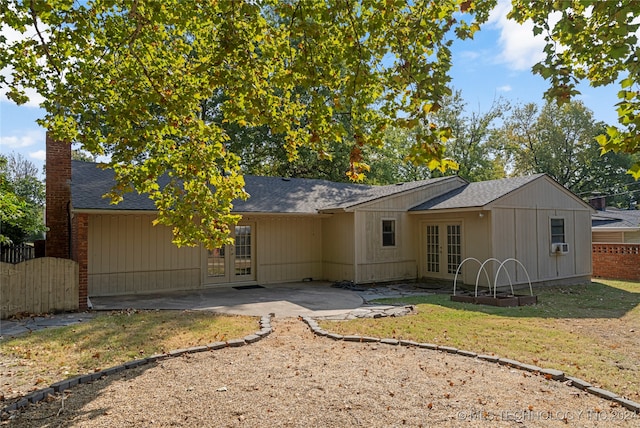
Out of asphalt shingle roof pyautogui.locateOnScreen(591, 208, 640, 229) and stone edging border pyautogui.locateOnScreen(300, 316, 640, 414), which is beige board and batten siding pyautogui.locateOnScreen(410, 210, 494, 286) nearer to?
stone edging border pyautogui.locateOnScreen(300, 316, 640, 414)

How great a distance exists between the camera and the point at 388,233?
1378 centimetres

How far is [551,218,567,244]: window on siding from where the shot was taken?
1390 cm

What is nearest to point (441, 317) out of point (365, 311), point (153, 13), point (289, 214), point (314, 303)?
point (365, 311)

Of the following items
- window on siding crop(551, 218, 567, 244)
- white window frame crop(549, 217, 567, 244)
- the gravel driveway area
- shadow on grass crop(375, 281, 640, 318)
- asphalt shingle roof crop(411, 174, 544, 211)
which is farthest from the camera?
window on siding crop(551, 218, 567, 244)

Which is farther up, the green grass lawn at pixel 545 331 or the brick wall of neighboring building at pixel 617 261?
the brick wall of neighboring building at pixel 617 261

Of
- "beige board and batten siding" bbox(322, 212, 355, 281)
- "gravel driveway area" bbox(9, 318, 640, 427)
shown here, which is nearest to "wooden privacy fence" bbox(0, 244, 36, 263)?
"beige board and batten siding" bbox(322, 212, 355, 281)

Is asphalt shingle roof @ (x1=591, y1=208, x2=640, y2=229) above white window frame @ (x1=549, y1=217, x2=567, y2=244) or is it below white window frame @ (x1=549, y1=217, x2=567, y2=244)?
above

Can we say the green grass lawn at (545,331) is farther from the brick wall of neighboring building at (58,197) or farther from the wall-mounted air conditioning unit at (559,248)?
the brick wall of neighboring building at (58,197)

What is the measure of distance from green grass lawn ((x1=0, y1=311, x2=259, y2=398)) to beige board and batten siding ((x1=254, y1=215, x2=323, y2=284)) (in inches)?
193

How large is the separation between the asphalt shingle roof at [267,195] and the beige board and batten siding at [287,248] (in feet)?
1.83

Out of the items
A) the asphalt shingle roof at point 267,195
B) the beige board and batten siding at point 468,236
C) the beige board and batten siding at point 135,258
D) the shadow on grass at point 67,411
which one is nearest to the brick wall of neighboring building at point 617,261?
the beige board and batten siding at point 468,236

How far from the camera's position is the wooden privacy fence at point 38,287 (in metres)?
8.13

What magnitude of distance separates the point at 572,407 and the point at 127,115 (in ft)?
21.4

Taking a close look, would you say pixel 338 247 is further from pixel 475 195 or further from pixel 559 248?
pixel 559 248
